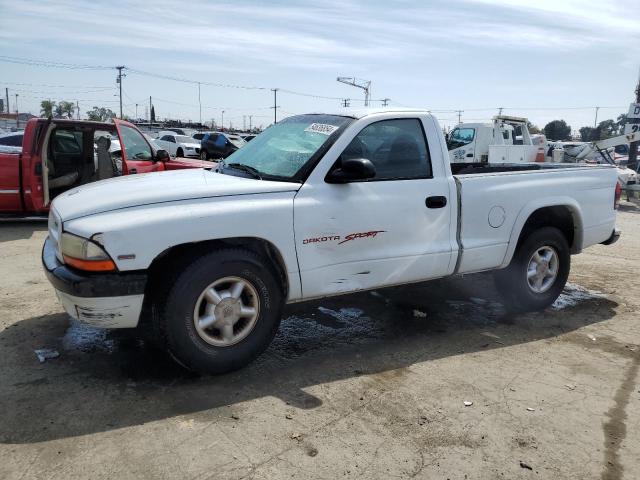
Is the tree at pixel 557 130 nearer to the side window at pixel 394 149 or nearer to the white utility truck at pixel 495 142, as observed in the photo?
the white utility truck at pixel 495 142

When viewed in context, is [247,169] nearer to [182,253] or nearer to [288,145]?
[288,145]

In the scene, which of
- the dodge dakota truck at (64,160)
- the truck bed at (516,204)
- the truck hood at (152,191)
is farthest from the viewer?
the dodge dakota truck at (64,160)

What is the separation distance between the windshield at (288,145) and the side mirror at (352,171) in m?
0.25

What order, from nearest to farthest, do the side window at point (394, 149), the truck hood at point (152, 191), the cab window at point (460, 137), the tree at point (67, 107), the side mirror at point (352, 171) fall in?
the truck hood at point (152, 191), the side mirror at point (352, 171), the side window at point (394, 149), the cab window at point (460, 137), the tree at point (67, 107)

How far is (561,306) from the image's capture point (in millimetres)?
5766

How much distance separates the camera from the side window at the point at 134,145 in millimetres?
8875

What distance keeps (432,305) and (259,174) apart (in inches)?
97.8

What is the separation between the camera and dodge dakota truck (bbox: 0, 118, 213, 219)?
8.20 metres

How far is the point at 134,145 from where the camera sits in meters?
9.06

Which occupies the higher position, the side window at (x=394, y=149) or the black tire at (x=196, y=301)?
the side window at (x=394, y=149)

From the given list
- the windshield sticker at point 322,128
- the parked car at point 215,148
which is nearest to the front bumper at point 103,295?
the windshield sticker at point 322,128

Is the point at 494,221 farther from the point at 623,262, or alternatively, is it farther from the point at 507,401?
the point at 623,262

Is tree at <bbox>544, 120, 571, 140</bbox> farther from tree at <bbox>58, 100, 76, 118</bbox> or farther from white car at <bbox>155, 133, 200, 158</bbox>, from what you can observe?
tree at <bbox>58, 100, 76, 118</bbox>

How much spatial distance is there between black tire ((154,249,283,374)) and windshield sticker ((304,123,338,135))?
1176mm
